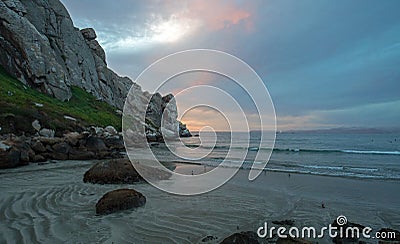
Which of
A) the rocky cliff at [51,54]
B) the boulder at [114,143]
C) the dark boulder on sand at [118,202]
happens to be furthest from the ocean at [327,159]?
the rocky cliff at [51,54]

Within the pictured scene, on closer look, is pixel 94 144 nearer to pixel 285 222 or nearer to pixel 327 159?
pixel 285 222

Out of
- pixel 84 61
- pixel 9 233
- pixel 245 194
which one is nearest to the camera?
pixel 9 233

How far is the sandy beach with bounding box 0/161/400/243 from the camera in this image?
244 inches

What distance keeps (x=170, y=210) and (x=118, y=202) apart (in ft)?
5.35

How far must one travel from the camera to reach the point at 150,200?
374 inches

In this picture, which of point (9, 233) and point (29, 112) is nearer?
point (9, 233)

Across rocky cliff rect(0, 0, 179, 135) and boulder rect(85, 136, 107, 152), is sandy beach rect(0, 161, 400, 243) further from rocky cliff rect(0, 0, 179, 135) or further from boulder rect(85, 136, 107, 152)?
rocky cliff rect(0, 0, 179, 135)

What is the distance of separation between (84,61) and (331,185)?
66692 mm

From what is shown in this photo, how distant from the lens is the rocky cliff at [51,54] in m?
44.9

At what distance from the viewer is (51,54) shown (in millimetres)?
51344

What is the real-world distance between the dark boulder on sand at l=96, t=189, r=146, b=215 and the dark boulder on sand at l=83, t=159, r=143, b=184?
12.4ft

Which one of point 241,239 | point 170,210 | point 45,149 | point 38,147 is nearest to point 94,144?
point 45,149

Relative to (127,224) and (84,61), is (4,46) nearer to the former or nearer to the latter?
(84,61)

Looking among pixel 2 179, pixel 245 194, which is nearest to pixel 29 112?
pixel 2 179
